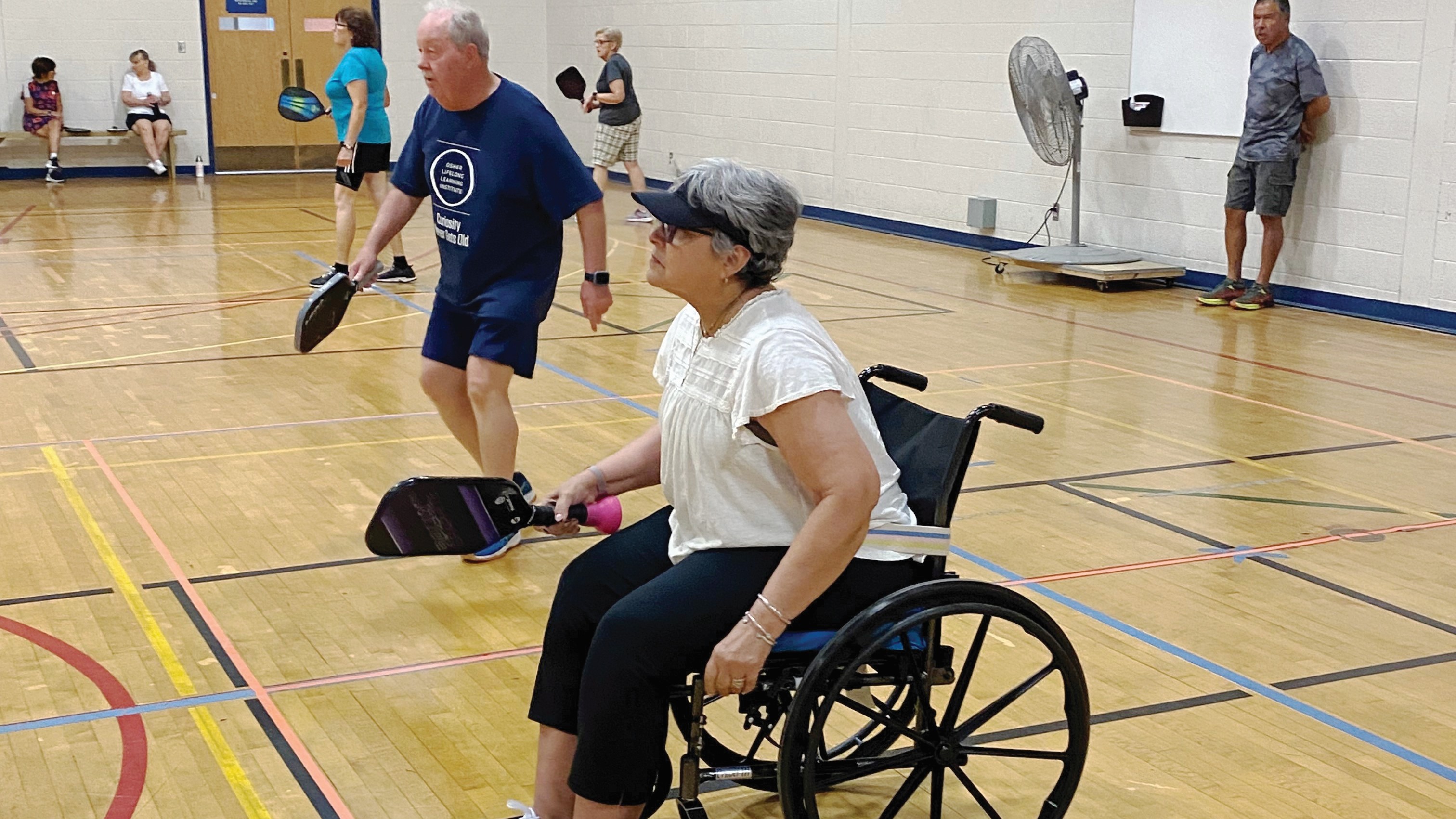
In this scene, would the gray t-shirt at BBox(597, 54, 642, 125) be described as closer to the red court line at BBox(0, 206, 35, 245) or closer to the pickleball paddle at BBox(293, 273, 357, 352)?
the red court line at BBox(0, 206, 35, 245)

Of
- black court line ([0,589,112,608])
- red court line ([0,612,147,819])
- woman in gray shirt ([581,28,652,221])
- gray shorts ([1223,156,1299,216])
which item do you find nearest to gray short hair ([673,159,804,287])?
red court line ([0,612,147,819])

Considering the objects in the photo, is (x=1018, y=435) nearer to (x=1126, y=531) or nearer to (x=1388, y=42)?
→ (x=1126, y=531)

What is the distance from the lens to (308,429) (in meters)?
5.52

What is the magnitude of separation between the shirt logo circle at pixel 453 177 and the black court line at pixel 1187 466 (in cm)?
187

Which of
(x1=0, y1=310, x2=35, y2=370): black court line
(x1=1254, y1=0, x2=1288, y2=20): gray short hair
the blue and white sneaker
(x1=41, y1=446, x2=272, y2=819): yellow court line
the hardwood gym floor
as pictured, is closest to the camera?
(x1=41, y1=446, x2=272, y2=819): yellow court line

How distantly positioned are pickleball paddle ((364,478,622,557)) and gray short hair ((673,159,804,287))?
0.55m

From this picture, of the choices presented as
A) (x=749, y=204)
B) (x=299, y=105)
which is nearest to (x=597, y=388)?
(x=749, y=204)

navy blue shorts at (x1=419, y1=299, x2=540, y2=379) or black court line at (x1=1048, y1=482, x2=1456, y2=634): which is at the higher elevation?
navy blue shorts at (x1=419, y1=299, x2=540, y2=379)

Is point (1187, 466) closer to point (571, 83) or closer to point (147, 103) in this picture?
point (571, 83)

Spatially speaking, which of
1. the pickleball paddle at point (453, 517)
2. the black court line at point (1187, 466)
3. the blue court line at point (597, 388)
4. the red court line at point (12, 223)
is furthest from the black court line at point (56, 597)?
the red court line at point (12, 223)

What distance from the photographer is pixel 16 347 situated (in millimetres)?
6969

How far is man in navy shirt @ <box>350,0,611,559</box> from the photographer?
3928 millimetres

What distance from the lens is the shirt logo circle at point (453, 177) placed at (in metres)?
3.96

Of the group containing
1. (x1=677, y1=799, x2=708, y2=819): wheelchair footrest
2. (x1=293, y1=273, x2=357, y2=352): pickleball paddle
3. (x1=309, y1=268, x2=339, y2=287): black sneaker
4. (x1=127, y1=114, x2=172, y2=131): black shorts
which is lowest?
(x1=309, y1=268, x2=339, y2=287): black sneaker
